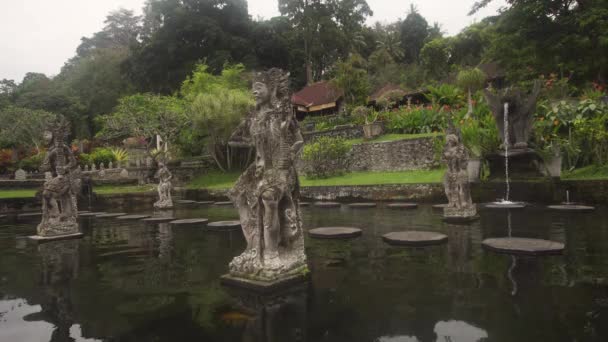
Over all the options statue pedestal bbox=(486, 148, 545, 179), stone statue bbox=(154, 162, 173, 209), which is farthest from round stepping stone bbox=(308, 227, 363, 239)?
stone statue bbox=(154, 162, 173, 209)

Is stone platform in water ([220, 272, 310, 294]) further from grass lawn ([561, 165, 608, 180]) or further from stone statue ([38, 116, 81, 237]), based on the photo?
grass lawn ([561, 165, 608, 180])

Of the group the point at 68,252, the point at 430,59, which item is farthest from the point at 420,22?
the point at 68,252

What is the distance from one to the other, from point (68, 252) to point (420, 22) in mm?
Answer: 55156

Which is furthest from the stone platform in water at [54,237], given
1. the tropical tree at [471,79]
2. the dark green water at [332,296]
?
the tropical tree at [471,79]

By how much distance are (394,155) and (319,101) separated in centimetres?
1695

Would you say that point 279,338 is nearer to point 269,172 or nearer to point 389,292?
point 389,292

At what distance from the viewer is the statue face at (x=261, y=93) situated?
14.5 feet

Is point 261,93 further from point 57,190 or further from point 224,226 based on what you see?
point 57,190

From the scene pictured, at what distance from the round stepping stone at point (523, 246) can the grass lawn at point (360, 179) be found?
848 cm

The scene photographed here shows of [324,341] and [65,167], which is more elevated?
[65,167]

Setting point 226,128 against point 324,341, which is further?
point 226,128

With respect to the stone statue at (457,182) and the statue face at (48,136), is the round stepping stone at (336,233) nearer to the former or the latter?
the stone statue at (457,182)

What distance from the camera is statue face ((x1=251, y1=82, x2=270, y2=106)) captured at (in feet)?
14.5

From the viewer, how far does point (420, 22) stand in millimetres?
52938
